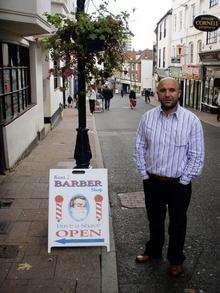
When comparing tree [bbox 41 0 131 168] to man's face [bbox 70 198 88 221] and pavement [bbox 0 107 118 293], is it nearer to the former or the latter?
man's face [bbox 70 198 88 221]

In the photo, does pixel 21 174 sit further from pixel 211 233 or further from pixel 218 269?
pixel 218 269

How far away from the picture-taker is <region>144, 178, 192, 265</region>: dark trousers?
457 centimetres

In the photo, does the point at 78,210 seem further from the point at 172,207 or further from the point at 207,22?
the point at 207,22

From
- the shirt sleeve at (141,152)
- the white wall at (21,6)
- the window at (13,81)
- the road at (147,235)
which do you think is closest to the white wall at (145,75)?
the window at (13,81)

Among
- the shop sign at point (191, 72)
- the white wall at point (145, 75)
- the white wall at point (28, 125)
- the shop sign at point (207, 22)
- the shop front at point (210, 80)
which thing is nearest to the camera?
the white wall at point (28, 125)

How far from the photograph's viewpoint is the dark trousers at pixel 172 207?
15.0 feet

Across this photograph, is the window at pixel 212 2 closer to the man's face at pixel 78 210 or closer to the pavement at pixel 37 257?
the pavement at pixel 37 257

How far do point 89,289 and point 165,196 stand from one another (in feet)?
4.11

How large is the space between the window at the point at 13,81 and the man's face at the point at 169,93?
5.08 meters

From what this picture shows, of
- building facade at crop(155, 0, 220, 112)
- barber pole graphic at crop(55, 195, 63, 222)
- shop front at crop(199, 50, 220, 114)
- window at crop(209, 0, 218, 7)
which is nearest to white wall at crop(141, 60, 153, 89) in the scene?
building facade at crop(155, 0, 220, 112)

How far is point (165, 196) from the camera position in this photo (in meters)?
4.69

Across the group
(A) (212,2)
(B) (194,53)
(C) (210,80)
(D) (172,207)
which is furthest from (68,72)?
(B) (194,53)

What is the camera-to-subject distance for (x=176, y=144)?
448cm

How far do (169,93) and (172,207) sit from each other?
4.01ft
